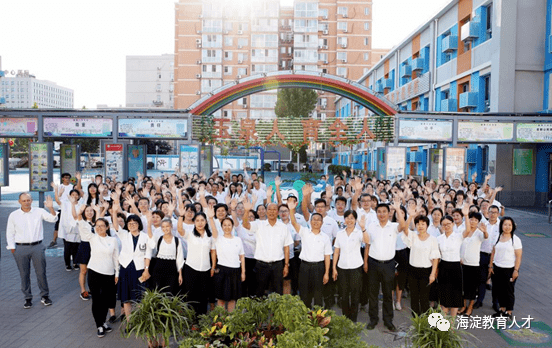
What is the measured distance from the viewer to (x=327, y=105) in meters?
62.2

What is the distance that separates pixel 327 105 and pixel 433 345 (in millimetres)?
59017

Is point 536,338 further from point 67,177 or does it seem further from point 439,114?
point 439,114

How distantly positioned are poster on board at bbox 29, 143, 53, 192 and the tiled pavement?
708 centimetres

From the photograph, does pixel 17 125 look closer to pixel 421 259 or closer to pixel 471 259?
pixel 421 259

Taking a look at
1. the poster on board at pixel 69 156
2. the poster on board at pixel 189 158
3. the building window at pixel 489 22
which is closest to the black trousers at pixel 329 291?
the poster on board at pixel 189 158

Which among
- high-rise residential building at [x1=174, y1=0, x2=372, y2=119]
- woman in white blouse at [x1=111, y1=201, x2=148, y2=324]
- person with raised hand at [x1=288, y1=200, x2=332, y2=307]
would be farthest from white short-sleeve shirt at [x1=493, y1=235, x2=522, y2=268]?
high-rise residential building at [x1=174, y1=0, x2=372, y2=119]

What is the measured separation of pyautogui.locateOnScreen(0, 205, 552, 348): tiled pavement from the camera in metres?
6.05

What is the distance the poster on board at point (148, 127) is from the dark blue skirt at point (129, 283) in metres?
11.2

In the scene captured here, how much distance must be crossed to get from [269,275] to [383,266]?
1.61 m

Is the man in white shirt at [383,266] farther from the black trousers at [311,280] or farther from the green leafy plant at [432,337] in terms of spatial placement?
the green leafy plant at [432,337]

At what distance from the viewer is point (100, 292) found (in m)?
6.32

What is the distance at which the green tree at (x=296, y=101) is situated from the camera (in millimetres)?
48953

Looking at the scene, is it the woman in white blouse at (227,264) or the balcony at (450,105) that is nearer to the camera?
the woman in white blouse at (227,264)

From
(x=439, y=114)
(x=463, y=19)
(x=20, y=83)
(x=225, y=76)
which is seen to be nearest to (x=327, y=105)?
(x=225, y=76)
